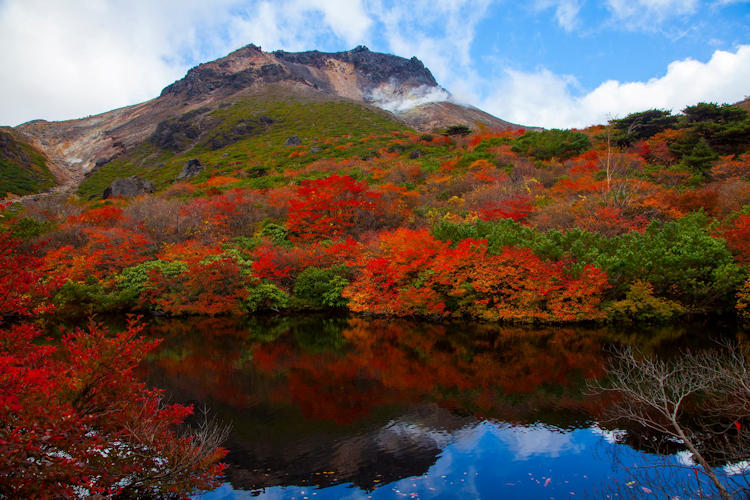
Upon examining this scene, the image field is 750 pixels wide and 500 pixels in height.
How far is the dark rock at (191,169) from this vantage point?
60.9 metres

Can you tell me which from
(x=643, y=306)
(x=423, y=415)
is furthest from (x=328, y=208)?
(x=423, y=415)

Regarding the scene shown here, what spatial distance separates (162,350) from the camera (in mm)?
17016

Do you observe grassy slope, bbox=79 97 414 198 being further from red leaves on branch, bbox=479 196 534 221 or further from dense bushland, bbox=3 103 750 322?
red leaves on branch, bbox=479 196 534 221

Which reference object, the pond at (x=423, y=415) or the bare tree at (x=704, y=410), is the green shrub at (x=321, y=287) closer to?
the pond at (x=423, y=415)

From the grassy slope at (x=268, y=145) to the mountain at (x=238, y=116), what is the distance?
0.33 meters

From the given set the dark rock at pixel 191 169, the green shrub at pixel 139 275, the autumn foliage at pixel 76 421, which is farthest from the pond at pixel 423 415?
the dark rock at pixel 191 169

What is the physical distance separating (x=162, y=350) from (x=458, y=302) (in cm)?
1413

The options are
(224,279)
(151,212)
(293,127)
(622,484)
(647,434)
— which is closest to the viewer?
(622,484)

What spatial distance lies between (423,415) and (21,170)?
85.4m

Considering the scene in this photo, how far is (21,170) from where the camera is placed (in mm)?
68250

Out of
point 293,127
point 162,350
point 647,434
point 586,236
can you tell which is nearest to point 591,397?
point 647,434

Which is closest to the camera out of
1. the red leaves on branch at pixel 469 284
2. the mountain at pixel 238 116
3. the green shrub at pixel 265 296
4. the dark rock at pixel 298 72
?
the red leaves on branch at pixel 469 284

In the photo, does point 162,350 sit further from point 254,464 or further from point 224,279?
point 254,464

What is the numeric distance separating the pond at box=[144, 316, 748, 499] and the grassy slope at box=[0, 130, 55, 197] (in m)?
62.2
